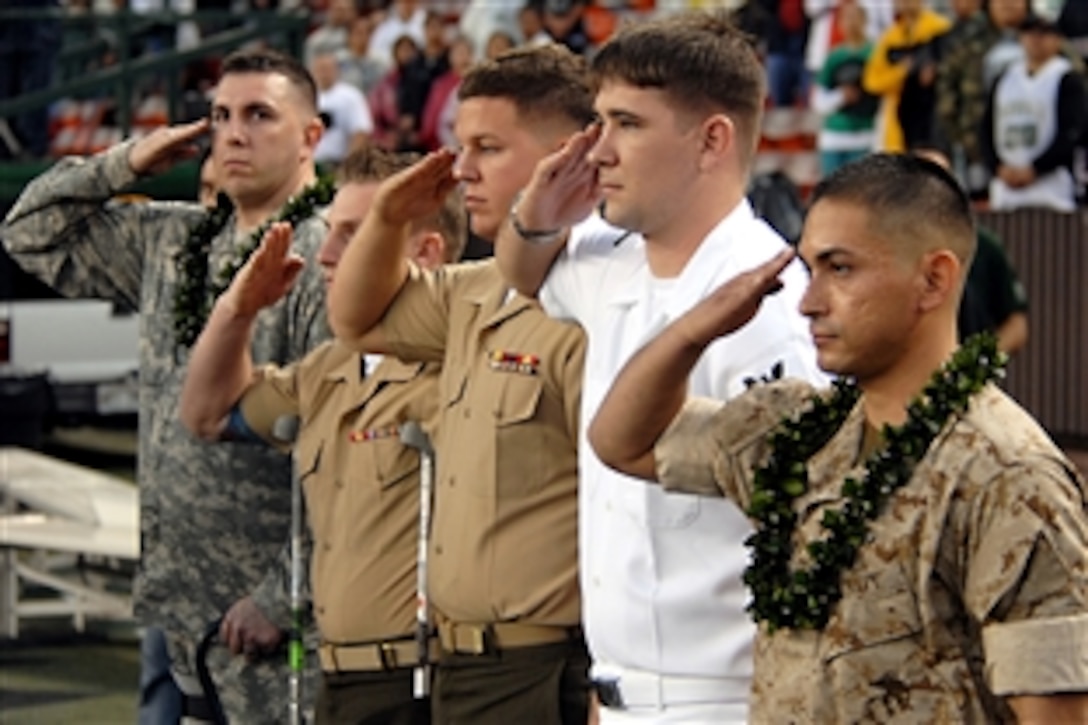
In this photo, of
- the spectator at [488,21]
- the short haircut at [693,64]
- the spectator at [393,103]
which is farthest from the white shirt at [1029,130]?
the short haircut at [693,64]

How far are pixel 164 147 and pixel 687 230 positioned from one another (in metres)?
2.41

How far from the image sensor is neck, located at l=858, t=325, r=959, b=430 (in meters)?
3.95

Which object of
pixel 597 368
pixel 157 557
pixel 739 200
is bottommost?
pixel 157 557

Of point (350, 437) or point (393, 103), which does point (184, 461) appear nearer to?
point (350, 437)

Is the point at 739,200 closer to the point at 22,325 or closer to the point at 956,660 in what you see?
the point at 956,660

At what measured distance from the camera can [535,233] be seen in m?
5.00

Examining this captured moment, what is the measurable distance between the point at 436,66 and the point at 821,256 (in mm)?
16161

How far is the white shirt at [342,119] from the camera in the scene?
19281mm

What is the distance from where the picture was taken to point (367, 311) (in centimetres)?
572

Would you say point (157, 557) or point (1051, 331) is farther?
point (1051, 331)

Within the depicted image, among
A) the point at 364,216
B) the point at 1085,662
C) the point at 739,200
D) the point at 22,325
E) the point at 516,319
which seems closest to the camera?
the point at 1085,662

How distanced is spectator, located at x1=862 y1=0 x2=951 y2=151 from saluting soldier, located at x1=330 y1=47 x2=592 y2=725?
1119 cm

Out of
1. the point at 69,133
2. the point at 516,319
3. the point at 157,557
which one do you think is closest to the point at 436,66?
the point at 69,133

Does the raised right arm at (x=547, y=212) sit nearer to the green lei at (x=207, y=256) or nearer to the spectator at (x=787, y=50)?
the green lei at (x=207, y=256)
